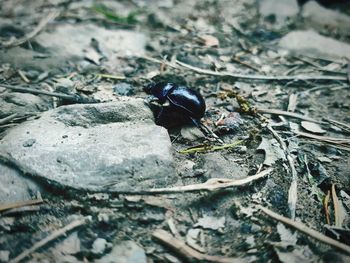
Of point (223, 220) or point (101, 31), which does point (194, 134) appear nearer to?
point (223, 220)

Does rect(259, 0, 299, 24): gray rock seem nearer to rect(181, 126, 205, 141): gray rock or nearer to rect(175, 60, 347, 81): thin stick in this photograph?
rect(175, 60, 347, 81): thin stick

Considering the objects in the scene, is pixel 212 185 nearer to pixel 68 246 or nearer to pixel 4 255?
pixel 68 246

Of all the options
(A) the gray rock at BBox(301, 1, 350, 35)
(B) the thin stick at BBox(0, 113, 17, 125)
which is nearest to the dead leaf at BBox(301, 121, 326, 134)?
(B) the thin stick at BBox(0, 113, 17, 125)

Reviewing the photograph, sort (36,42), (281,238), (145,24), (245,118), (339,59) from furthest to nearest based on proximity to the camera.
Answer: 1. (145,24)
2. (339,59)
3. (36,42)
4. (245,118)
5. (281,238)

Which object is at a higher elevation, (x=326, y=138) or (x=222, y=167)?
(x=326, y=138)

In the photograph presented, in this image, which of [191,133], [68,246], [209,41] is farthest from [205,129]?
[209,41]

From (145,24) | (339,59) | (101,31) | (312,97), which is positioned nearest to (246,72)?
(312,97)
